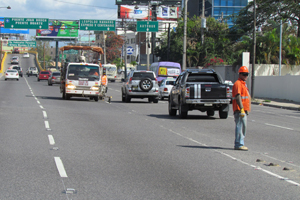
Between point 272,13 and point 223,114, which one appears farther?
point 272,13

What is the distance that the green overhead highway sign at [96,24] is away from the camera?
56.7m

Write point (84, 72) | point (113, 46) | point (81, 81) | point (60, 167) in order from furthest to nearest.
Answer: point (113, 46) < point (84, 72) < point (81, 81) < point (60, 167)

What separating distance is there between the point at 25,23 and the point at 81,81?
32.7 metres

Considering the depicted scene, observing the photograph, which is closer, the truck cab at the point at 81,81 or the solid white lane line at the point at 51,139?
the solid white lane line at the point at 51,139

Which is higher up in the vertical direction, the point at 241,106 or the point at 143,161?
the point at 241,106

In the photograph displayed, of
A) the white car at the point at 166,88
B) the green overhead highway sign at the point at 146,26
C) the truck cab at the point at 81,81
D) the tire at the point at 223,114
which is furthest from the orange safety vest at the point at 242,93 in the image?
the green overhead highway sign at the point at 146,26

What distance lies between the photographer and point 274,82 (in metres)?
37.1

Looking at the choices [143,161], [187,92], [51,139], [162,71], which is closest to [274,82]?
[162,71]

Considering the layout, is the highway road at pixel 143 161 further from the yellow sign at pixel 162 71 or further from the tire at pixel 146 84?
the yellow sign at pixel 162 71

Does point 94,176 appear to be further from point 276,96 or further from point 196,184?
point 276,96

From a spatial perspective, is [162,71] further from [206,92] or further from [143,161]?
[143,161]

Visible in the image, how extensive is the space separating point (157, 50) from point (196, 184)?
69933mm

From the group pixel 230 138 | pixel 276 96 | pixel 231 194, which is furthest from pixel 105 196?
pixel 276 96

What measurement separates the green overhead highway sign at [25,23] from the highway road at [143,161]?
42815 mm
